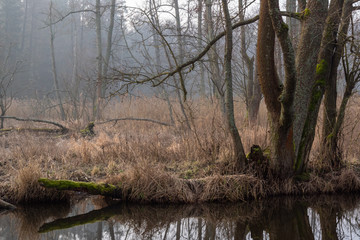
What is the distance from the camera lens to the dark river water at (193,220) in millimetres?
4590

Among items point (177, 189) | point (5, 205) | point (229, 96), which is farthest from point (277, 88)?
point (5, 205)

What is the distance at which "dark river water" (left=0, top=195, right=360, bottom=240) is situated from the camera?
459 centimetres

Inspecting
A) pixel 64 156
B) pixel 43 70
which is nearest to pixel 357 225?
pixel 64 156

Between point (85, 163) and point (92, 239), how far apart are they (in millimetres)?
3226

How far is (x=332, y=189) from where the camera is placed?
20.4 feet

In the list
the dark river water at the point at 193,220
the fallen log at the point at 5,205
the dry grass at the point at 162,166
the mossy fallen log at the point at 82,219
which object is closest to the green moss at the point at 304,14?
the dry grass at the point at 162,166

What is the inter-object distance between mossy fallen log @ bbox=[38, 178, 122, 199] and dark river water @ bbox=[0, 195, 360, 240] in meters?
0.20

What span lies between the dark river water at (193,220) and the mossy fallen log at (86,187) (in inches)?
7.7

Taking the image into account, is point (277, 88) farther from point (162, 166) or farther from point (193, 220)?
point (162, 166)

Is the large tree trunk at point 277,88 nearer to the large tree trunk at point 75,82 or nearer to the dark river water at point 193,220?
the dark river water at point 193,220

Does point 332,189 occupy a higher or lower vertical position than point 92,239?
higher

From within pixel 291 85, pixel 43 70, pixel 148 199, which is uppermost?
pixel 43 70

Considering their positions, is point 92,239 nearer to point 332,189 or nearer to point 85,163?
point 85,163

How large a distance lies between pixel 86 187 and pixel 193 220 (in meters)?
1.84
